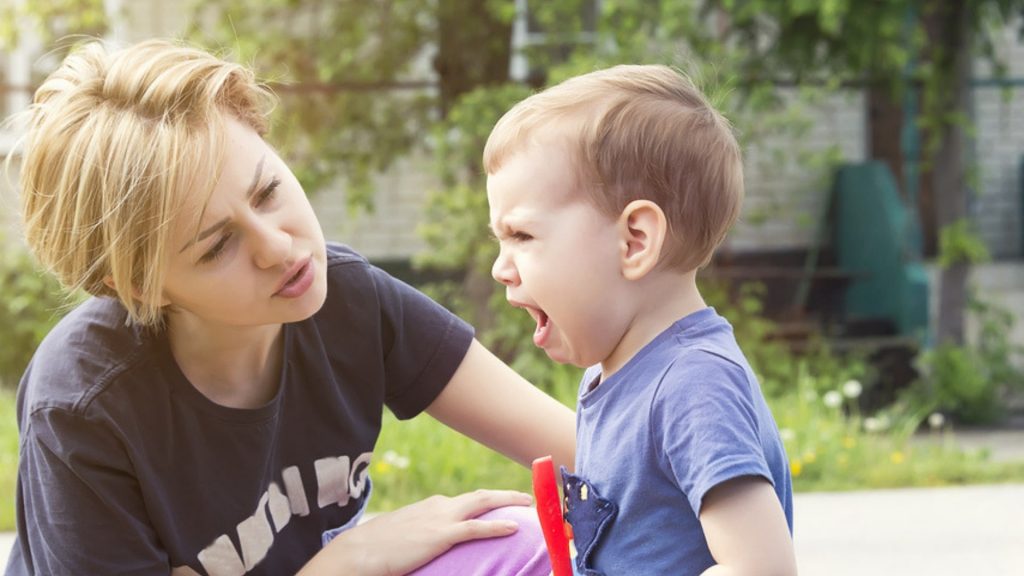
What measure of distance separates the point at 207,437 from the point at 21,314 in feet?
15.9

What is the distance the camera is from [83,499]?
69.6 inches

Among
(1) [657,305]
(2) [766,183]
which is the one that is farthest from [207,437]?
(2) [766,183]

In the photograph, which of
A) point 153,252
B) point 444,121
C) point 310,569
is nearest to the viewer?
point 153,252

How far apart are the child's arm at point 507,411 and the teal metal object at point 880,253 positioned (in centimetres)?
540

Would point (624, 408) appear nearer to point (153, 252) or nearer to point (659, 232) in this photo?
point (659, 232)

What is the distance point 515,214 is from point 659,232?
0.57 feet

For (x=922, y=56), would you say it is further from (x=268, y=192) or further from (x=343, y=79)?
(x=268, y=192)

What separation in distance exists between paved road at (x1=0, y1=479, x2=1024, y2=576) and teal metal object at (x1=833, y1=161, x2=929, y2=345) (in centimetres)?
324

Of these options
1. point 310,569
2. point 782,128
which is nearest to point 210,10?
point 782,128


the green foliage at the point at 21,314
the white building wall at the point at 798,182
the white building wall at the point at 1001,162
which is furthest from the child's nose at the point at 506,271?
the white building wall at the point at 1001,162

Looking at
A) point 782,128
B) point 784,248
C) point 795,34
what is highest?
point 795,34

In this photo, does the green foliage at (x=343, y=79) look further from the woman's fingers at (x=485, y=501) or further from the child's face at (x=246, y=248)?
the child's face at (x=246, y=248)

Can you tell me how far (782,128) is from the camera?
6906 millimetres

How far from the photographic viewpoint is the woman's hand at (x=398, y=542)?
1.92 m
